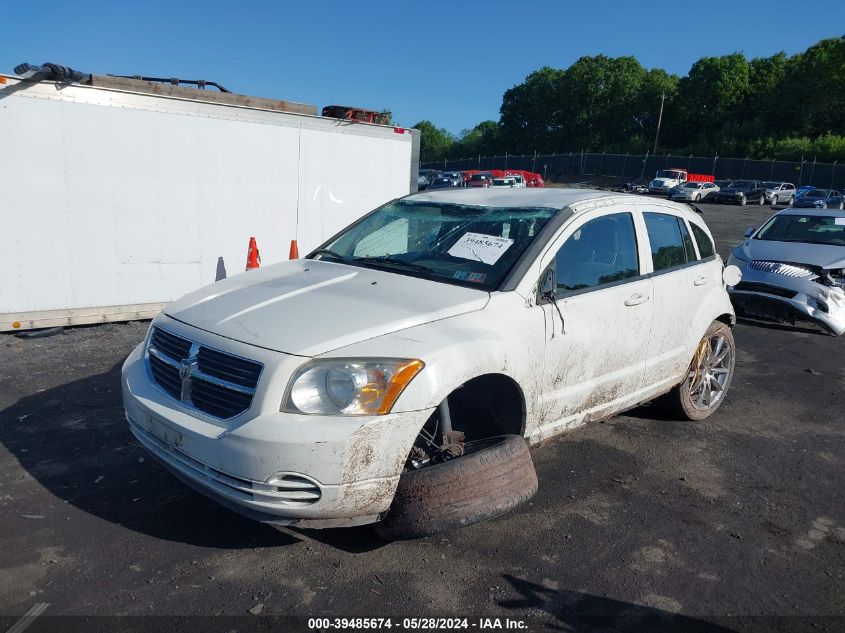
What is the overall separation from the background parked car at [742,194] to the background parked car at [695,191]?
846 millimetres

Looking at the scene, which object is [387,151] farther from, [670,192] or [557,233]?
[670,192]

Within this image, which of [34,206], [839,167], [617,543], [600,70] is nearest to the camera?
[617,543]

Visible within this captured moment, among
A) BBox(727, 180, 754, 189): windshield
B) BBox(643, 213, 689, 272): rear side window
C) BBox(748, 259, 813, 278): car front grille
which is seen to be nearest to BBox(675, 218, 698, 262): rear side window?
BBox(643, 213, 689, 272): rear side window

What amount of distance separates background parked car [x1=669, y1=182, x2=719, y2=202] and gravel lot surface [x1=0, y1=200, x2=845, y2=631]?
3800 cm

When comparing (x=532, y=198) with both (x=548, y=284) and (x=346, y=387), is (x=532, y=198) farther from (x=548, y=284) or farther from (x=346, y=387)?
(x=346, y=387)

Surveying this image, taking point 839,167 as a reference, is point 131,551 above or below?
below

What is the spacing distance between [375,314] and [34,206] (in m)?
5.03

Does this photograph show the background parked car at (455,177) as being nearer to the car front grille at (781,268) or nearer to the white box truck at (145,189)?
the white box truck at (145,189)

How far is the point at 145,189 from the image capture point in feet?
24.1

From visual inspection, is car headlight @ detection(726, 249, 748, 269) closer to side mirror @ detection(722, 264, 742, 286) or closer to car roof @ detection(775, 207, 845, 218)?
car roof @ detection(775, 207, 845, 218)

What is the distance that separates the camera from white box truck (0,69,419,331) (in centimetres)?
661

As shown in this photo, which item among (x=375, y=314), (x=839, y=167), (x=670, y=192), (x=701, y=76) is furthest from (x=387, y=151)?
(x=701, y=76)

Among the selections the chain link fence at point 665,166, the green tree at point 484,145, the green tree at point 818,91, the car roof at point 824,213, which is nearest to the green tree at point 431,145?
the green tree at point 484,145

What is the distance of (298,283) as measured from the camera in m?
3.85
